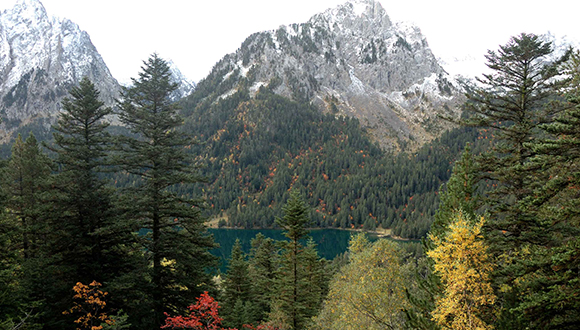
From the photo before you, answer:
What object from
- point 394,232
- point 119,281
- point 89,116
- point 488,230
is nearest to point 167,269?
point 119,281

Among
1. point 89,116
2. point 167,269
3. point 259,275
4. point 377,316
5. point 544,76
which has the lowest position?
point 259,275

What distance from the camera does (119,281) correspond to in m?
19.4

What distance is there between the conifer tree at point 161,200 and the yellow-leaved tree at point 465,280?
15.0 metres

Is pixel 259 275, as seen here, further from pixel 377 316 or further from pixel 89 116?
pixel 89 116

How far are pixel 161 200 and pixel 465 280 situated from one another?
18.0 meters

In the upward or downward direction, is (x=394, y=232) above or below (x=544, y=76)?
below

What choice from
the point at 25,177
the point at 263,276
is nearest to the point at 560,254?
the point at 25,177

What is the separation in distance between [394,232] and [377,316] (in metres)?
157

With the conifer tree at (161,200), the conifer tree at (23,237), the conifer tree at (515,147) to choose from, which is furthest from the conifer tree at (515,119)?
the conifer tree at (23,237)

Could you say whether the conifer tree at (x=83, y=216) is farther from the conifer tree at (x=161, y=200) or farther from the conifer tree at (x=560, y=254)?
the conifer tree at (x=560, y=254)

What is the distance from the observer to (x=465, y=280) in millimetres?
14516

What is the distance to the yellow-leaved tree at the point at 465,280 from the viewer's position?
1451 cm

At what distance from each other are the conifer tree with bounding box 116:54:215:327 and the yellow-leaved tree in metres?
15.0

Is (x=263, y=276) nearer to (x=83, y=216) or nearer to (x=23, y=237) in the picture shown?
(x=23, y=237)
